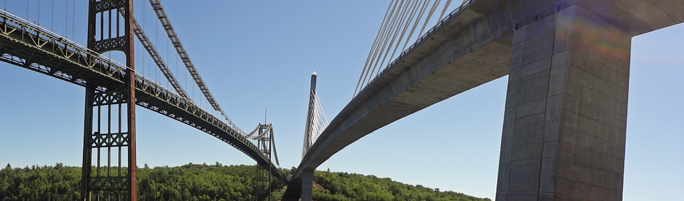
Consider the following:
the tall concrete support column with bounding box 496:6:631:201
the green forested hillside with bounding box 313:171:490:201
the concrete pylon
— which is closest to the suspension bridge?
the tall concrete support column with bounding box 496:6:631:201

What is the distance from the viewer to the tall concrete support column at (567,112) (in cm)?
1642

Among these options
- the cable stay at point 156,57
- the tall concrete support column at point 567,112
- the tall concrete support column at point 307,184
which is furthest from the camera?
the tall concrete support column at point 307,184

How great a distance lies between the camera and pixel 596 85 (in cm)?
1745

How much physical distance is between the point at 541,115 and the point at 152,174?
106443mm

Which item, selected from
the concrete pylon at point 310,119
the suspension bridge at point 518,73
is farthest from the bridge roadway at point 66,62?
the concrete pylon at point 310,119

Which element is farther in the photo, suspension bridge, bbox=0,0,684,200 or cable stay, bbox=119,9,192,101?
cable stay, bbox=119,9,192,101

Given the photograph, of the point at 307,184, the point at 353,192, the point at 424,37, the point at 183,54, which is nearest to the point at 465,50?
the point at 424,37

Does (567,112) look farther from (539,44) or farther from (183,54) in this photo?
(183,54)

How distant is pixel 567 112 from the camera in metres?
16.4

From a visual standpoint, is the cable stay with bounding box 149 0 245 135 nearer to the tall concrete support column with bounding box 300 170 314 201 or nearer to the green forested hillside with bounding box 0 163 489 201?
the tall concrete support column with bounding box 300 170 314 201

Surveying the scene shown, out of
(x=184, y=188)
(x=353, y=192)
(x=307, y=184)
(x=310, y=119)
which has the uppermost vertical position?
(x=310, y=119)

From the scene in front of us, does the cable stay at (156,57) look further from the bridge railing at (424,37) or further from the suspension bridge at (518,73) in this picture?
the bridge railing at (424,37)

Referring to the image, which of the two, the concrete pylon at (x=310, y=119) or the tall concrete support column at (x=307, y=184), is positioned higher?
the concrete pylon at (x=310, y=119)

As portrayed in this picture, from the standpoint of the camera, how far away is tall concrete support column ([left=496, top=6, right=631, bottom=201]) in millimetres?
16422
